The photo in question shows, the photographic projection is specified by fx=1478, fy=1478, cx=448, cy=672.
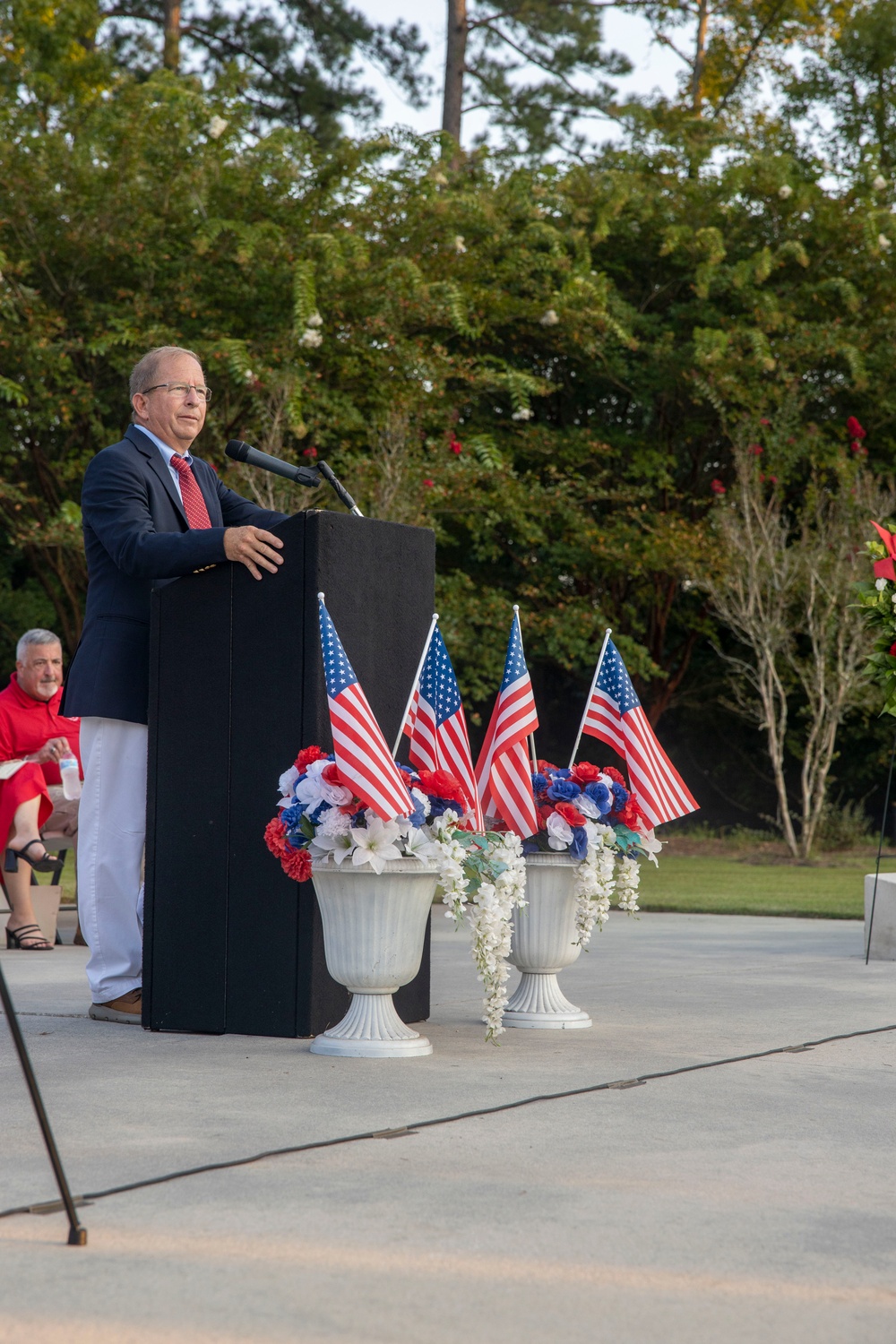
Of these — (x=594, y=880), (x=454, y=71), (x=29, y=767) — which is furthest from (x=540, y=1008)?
(x=454, y=71)

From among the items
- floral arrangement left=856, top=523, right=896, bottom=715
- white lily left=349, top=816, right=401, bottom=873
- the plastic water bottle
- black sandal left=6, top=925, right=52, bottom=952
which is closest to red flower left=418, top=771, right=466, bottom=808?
white lily left=349, top=816, right=401, bottom=873

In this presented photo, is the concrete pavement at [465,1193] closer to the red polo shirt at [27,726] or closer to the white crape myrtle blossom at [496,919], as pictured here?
the white crape myrtle blossom at [496,919]

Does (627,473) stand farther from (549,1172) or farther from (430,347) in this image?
(549,1172)

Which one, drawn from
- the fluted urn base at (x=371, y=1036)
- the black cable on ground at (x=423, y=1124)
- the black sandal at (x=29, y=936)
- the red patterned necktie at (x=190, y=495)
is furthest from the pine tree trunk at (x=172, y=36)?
the black cable on ground at (x=423, y=1124)

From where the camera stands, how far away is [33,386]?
1494 cm

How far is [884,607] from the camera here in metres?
6.76

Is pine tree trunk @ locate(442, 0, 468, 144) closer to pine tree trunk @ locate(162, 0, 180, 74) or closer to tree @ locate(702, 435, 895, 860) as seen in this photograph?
pine tree trunk @ locate(162, 0, 180, 74)

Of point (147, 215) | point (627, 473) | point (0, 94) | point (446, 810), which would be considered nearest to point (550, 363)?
point (627, 473)

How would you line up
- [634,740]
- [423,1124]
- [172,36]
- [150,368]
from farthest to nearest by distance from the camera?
[172,36] < [634,740] < [150,368] < [423,1124]

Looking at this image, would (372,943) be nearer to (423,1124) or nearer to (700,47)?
(423,1124)

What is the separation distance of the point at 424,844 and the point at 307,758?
432 millimetres

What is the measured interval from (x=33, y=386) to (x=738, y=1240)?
13763 mm

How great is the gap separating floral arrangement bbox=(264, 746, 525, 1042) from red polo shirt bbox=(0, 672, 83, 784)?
3348 millimetres

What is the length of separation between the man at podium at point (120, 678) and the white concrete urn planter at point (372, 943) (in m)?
0.89
